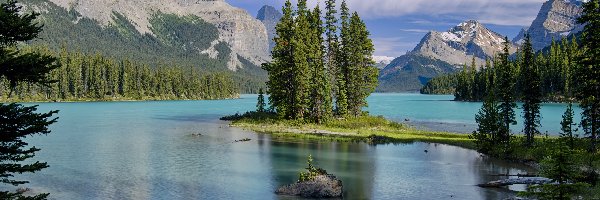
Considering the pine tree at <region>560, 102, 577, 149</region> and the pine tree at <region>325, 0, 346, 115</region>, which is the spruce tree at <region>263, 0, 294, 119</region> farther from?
the pine tree at <region>560, 102, 577, 149</region>

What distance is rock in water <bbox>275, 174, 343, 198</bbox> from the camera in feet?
106

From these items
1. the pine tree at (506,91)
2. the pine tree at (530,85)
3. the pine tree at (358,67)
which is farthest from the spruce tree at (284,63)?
the pine tree at (530,85)

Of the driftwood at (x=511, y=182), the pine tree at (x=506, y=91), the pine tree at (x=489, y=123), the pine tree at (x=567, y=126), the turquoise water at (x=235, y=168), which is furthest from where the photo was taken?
the pine tree at (x=506, y=91)

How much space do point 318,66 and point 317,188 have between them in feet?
157

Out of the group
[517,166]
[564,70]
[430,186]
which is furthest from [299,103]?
[564,70]

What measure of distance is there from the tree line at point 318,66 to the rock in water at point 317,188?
4398cm

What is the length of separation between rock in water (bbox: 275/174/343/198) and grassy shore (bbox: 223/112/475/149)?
3031cm

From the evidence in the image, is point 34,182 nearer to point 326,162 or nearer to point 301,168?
point 301,168

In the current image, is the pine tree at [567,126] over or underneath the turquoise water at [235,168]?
over

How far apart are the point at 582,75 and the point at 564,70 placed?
523 feet

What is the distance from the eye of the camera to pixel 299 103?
81.4 metres

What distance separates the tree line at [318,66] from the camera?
79938 millimetres

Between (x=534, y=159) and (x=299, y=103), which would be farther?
(x=299, y=103)

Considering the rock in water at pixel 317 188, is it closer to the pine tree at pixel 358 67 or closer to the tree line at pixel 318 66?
the tree line at pixel 318 66
